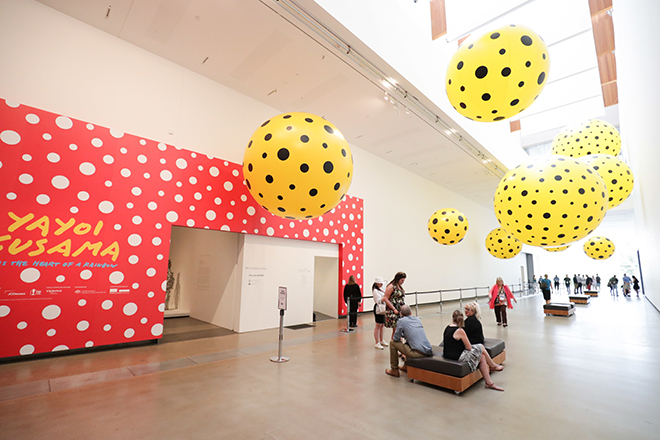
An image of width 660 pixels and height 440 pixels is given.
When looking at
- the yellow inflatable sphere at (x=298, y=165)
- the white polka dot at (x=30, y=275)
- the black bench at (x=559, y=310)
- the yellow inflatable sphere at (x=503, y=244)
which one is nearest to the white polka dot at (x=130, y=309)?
the white polka dot at (x=30, y=275)

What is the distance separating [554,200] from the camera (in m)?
3.32

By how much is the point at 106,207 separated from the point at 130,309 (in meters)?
2.03

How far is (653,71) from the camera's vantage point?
4.99m

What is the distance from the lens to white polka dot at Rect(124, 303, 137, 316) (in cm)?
606

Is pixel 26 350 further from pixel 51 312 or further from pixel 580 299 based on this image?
pixel 580 299

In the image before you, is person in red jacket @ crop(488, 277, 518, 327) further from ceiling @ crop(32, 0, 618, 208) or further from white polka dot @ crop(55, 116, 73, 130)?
white polka dot @ crop(55, 116, 73, 130)

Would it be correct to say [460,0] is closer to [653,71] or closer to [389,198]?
[653,71]

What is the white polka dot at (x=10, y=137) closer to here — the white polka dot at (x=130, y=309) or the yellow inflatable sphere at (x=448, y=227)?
the white polka dot at (x=130, y=309)

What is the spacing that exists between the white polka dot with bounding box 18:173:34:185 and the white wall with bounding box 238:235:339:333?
4.24 meters

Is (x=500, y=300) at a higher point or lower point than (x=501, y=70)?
lower

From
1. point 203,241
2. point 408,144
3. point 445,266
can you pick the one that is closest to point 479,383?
point 203,241

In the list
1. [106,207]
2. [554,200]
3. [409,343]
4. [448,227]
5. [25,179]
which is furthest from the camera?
[448,227]

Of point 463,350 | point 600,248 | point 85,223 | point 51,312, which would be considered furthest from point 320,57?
point 600,248

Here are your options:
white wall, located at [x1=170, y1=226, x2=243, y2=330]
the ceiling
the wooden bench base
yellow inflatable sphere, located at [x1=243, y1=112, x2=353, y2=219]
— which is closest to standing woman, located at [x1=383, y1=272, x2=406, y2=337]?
the wooden bench base
